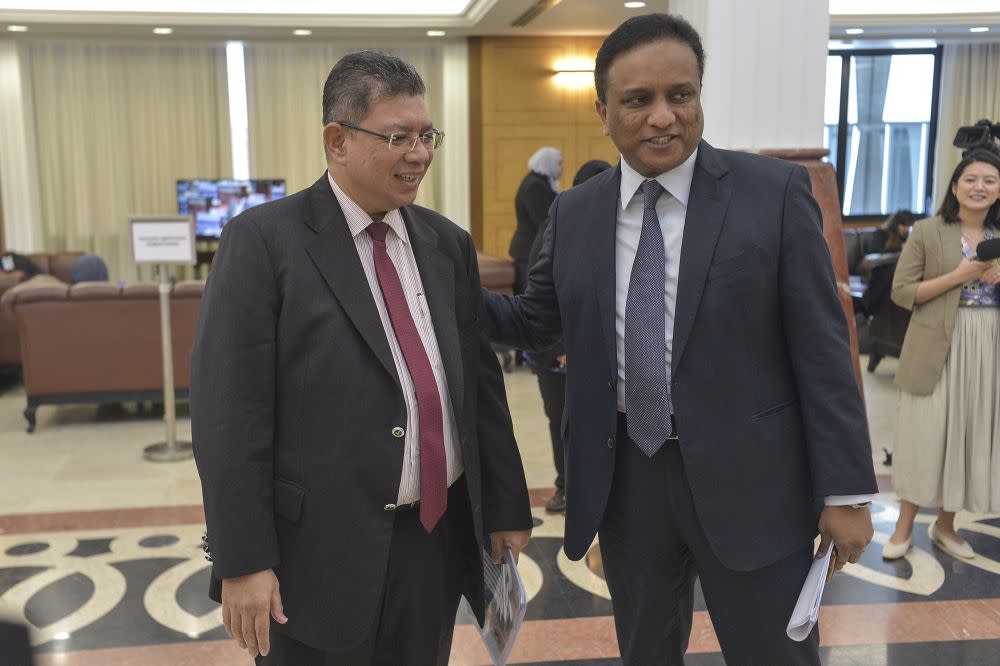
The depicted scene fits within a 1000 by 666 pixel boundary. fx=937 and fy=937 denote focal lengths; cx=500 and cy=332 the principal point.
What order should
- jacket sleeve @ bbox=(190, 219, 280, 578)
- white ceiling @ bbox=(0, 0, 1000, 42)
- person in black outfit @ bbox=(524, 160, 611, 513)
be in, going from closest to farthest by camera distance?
jacket sleeve @ bbox=(190, 219, 280, 578), person in black outfit @ bbox=(524, 160, 611, 513), white ceiling @ bbox=(0, 0, 1000, 42)

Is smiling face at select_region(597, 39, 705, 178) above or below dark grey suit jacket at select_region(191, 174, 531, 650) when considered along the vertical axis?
above

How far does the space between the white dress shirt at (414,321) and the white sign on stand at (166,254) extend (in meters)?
4.32

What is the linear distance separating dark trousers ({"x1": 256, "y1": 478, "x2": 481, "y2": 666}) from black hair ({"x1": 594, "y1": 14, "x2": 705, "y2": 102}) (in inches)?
35.1

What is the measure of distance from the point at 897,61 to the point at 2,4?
11.2 meters

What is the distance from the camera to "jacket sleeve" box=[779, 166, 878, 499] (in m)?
1.75

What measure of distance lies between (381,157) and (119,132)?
11213 millimetres

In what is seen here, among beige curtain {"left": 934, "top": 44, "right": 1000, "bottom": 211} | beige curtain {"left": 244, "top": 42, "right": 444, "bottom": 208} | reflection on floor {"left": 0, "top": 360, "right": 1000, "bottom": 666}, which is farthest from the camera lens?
beige curtain {"left": 934, "top": 44, "right": 1000, "bottom": 211}

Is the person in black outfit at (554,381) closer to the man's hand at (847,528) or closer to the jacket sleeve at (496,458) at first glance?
the jacket sleeve at (496,458)

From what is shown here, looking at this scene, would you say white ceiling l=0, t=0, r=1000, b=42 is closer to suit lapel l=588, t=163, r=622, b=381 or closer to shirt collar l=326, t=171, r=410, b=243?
suit lapel l=588, t=163, r=622, b=381

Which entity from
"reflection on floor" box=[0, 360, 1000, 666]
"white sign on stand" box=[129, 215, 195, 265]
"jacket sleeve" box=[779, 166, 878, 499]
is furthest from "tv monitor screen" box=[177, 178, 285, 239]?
"jacket sleeve" box=[779, 166, 878, 499]

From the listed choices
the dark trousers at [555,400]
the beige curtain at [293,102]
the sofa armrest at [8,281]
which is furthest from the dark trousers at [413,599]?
the beige curtain at [293,102]

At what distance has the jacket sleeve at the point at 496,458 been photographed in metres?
1.98

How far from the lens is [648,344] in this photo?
71.8 inches

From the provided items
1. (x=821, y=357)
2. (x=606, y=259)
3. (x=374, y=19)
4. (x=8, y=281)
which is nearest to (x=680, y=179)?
(x=606, y=259)
